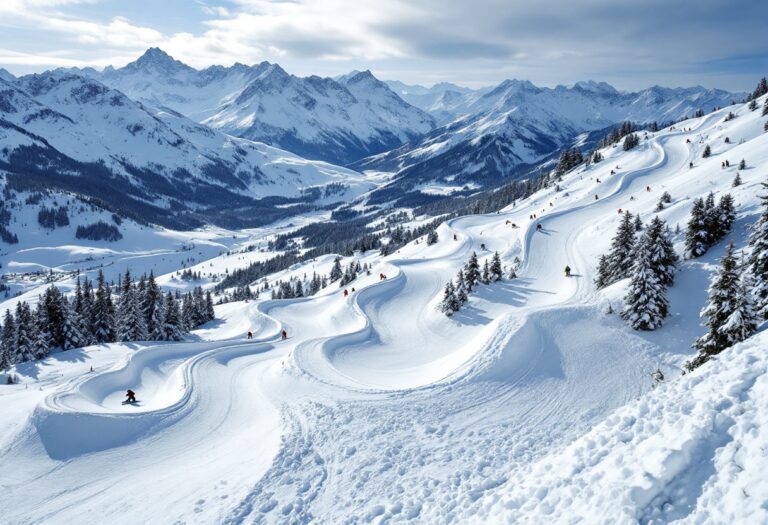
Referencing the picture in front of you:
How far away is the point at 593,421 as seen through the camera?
20.6m

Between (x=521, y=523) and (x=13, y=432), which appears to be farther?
(x=13, y=432)

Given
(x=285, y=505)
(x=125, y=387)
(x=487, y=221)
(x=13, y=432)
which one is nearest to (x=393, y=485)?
(x=285, y=505)

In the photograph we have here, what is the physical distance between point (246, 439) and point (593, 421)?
1651 centimetres

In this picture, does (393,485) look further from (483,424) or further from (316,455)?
(483,424)

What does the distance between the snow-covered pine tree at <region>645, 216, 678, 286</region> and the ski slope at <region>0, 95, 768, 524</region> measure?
1.63m

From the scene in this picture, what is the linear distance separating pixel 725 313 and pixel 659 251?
1192 centimetres

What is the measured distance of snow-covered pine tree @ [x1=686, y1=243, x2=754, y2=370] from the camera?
60.3 ft

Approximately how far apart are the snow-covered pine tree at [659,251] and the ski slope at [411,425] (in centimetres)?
163

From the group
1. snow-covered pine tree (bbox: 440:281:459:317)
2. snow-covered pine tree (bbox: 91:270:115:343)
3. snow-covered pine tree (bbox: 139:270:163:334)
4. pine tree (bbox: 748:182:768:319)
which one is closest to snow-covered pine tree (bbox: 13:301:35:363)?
snow-covered pine tree (bbox: 91:270:115:343)

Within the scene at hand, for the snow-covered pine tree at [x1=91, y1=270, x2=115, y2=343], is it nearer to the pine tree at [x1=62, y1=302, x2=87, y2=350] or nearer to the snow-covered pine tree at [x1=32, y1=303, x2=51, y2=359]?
the pine tree at [x1=62, y1=302, x2=87, y2=350]

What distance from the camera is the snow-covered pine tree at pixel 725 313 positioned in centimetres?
1839

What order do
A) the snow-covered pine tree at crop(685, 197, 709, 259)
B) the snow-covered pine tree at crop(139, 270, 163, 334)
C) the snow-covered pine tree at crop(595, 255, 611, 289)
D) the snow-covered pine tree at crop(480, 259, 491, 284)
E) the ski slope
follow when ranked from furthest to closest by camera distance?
the snow-covered pine tree at crop(139, 270, 163, 334) < the snow-covered pine tree at crop(480, 259, 491, 284) < the snow-covered pine tree at crop(595, 255, 611, 289) < the snow-covered pine tree at crop(685, 197, 709, 259) < the ski slope

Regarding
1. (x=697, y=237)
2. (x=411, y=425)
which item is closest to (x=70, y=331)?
(x=411, y=425)

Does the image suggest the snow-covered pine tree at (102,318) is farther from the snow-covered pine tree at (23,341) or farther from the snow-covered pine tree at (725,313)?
the snow-covered pine tree at (725,313)
